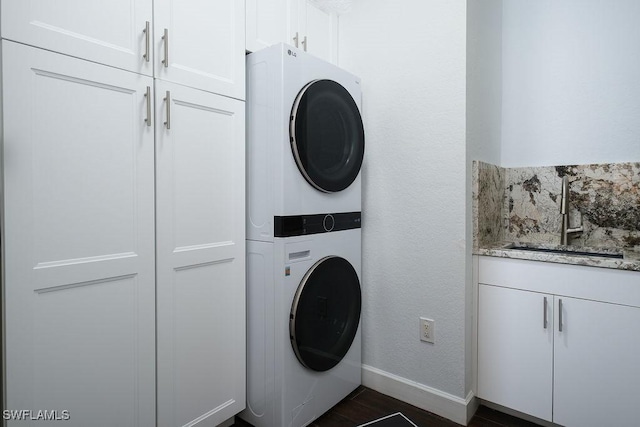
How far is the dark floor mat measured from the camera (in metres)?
1.72

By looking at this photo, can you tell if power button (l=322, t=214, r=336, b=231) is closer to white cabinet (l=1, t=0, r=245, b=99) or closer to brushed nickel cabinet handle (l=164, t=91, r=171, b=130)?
white cabinet (l=1, t=0, r=245, b=99)

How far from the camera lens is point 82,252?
1142 millimetres

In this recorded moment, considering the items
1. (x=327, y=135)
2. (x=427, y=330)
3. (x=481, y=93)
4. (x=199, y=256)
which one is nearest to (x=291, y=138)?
(x=327, y=135)

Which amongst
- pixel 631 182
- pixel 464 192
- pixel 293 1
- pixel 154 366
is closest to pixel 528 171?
pixel 631 182

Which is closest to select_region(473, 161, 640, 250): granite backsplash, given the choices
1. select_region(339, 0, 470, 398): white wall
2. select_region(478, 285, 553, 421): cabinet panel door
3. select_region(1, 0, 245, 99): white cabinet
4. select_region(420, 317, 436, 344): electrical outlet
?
select_region(339, 0, 470, 398): white wall

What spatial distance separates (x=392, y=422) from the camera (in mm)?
1751

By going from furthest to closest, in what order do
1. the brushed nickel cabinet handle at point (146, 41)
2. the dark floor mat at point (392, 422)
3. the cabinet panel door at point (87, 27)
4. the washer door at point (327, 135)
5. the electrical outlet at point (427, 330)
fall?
the electrical outlet at point (427, 330), the dark floor mat at point (392, 422), the washer door at point (327, 135), the brushed nickel cabinet handle at point (146, 41), the cabinet panel door at point (87, 27)

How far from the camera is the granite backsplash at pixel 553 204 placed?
1812 millimetres

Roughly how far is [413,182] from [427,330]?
79 centimetres

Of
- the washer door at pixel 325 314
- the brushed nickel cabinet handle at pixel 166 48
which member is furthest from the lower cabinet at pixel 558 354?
the brushed nickel cabinet handle at pixel 166 48

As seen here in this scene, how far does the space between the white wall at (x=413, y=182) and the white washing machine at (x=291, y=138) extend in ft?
1.05

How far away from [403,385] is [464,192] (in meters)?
1.11

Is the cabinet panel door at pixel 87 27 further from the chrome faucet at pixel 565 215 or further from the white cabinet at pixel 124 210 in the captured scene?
the chrome faucet at pixel 565 215

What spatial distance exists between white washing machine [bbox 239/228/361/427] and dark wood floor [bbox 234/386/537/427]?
0.06 m
